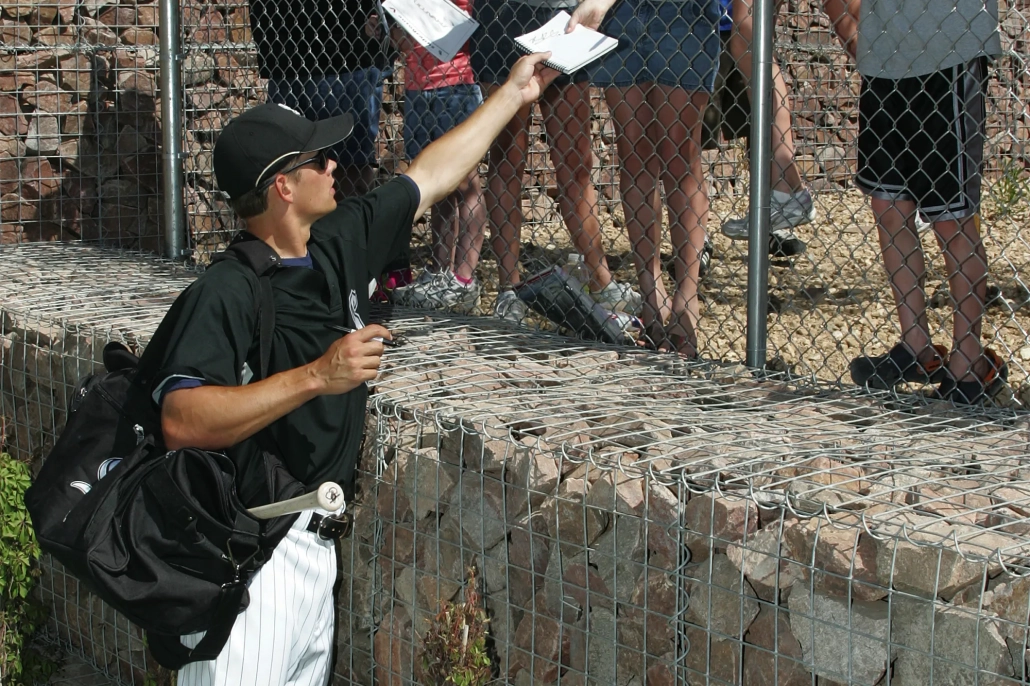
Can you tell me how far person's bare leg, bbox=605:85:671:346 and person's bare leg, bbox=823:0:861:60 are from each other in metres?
0.61

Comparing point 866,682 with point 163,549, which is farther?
point 163,549

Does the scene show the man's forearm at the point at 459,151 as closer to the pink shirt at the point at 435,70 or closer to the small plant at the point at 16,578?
the pink shirt at the point at 435,70

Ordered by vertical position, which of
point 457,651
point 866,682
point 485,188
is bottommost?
point 457,651

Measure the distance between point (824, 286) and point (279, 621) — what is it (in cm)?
301

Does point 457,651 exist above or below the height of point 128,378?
below

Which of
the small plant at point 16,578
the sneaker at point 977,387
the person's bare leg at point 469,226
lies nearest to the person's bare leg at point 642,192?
the person's bare leg at point 469,226

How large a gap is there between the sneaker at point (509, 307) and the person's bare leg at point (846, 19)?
1.36 m

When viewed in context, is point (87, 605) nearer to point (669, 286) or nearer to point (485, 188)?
point (485, 188)

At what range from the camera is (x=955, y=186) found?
3146mm

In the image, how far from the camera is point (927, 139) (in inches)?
130

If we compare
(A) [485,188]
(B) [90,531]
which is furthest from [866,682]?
(A) [485,188]

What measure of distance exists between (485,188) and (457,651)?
2065 millimetres

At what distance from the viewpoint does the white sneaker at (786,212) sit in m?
3.84

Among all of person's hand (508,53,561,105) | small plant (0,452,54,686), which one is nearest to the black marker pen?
person's hand (508,53,561,105)
